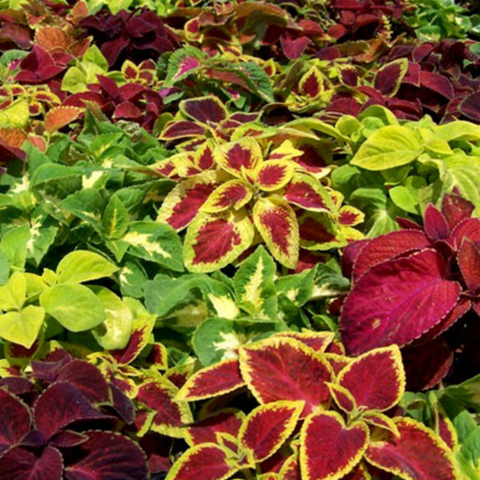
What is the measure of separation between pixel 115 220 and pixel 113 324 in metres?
0.21

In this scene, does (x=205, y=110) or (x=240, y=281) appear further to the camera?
(x=205, y=110)

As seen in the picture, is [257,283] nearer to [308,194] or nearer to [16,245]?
[308,194]

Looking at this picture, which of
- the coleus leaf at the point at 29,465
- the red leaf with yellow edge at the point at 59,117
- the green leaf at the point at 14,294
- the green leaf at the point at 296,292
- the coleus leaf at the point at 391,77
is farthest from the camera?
the coleus leaf at the point at 391,77

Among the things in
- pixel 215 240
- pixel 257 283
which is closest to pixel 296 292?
pixel 257 283

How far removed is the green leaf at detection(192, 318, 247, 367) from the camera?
1092 millimetres

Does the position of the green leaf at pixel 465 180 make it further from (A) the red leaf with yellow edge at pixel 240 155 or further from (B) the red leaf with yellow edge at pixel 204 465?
(B) the red leaf with yellow edge at pixel 204 465

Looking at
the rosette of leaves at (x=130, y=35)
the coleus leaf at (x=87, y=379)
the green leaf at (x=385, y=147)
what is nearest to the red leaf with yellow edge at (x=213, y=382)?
the coleus leaf at (x=87, y=379)

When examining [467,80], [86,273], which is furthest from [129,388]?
[467,80]

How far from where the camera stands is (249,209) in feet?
4.37

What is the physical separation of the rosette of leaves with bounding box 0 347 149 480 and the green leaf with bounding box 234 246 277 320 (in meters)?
0.31

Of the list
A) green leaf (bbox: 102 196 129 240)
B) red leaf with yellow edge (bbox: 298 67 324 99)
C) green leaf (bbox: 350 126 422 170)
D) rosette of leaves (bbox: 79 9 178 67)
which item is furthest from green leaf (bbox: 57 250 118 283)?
rosette of leaves (bbox: 79 9 178 67)

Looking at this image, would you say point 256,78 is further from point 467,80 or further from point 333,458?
point 333,458

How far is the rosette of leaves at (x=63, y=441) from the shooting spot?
2.90ft

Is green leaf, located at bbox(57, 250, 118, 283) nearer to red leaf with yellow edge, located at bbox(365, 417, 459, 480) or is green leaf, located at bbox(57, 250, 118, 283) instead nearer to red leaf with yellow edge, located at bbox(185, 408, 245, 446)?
red leaf with yellow edge, located at bbox(185, 408, 245, 446)
